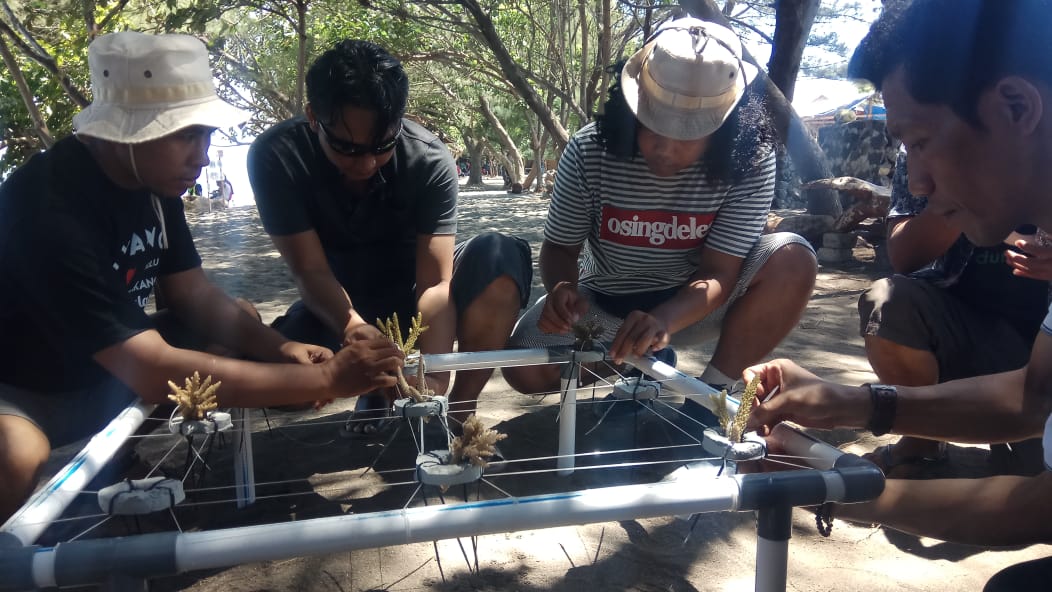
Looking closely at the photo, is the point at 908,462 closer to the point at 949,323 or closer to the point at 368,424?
the point at 949,323

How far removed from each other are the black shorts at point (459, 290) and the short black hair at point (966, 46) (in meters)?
1.43

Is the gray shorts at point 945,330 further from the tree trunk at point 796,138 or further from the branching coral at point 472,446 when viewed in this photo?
the tree trunk at point 796,138

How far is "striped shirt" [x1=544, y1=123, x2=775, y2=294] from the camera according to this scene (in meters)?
2.51

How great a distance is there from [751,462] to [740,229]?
1170 millimetres

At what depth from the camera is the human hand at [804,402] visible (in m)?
1.46

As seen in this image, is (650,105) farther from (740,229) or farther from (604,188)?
(740,229)

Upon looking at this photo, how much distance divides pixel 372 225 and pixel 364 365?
3.34 ft

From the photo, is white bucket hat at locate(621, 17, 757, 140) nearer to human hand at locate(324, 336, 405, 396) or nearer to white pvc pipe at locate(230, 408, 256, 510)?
human hand at locate(324, 336, 405, 396)

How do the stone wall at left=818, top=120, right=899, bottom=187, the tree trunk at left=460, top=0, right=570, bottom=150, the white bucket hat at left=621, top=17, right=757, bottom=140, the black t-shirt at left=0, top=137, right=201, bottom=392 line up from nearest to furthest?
the black t-shirt at left=0, top=137, right=201, bottom=392
the white bucket hat at left=621, top=17, right=757, bottom=140
the tree trunk at left=460, top=0, right=570, bottom=150
the stone wall at left=818, top=120, right=899, bottom=187

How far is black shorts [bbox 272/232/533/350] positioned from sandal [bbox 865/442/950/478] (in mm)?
1241

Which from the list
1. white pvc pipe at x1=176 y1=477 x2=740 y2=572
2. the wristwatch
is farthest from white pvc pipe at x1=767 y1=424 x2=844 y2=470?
white pvc pipe at x1=176 y1=477 x2=740 y2=572

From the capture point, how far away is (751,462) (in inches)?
59.4

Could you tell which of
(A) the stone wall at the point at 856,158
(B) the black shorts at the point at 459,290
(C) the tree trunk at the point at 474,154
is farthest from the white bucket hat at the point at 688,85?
(C) the tree trunk at the point at 474,154

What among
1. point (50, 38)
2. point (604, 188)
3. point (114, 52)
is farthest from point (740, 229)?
point (50, 38)
